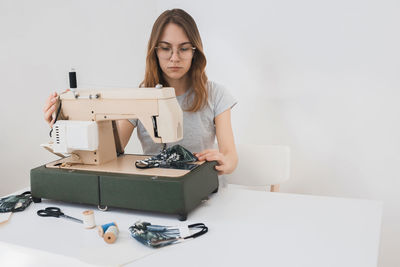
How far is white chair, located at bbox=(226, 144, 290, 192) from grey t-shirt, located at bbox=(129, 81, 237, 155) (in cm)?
24

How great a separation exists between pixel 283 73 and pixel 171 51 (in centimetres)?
82

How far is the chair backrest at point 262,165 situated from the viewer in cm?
192

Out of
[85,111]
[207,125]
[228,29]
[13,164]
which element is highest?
[228,29]

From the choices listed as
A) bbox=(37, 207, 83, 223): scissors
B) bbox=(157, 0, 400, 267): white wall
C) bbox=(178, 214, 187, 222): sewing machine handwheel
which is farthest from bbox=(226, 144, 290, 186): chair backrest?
bbox=(37, 207, 83, 223): scissors

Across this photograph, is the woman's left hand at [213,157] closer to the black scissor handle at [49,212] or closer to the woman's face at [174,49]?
the woman's face at [174,49]

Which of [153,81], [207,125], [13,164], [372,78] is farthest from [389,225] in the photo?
[13,164]

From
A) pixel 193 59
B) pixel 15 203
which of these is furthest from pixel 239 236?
pixel 193 59

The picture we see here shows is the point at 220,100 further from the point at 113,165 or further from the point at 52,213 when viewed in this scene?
the point at 52,213

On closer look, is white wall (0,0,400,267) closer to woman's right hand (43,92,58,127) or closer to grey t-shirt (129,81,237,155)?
grey t-shirt (129,81,237,155)

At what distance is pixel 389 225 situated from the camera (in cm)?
A: 211

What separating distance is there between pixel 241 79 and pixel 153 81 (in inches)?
29.2

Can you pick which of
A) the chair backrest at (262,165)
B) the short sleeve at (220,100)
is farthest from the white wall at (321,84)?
the short sleeve at (220,100)

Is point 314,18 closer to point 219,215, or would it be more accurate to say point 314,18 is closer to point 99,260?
point 219,215

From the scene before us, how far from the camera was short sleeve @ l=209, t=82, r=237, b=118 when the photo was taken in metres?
1.84
